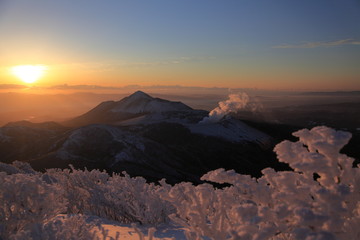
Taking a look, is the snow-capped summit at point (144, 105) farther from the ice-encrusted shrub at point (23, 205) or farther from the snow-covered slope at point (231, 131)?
the ice-encrusted shrub at point (23, 205)

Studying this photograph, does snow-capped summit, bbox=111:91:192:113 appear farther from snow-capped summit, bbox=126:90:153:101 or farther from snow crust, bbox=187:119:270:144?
snow crust, bbox=187:119:270:144

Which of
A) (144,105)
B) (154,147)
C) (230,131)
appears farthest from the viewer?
(144,105)

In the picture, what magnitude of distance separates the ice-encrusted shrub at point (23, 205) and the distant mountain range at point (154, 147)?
1603 inches

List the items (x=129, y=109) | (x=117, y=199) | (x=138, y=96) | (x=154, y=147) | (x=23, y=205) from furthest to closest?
(x=138, y=96)
(x=129, y=109)
(x=154, y=147)
(x=117, y=199)
(x=23, y=205)

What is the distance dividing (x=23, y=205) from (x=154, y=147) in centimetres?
5093

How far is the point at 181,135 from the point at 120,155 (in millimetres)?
18991

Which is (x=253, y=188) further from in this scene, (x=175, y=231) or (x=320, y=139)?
(x=175, y=231)

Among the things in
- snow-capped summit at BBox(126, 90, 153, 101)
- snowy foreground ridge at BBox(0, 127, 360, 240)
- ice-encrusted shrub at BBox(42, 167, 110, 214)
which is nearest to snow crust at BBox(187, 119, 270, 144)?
snow-capped summit at BBox(126, 90, 153, 101)

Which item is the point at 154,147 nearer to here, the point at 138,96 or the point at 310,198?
the point at 310,198

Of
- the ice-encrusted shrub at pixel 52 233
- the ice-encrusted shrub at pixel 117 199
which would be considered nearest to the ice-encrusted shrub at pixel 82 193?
the ice-encrusted shrub at pixel 117 199

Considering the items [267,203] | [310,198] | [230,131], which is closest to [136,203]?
[267,203]

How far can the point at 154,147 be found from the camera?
181 feet

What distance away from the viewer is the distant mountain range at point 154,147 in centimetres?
4881

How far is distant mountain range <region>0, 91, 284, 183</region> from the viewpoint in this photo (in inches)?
1922
